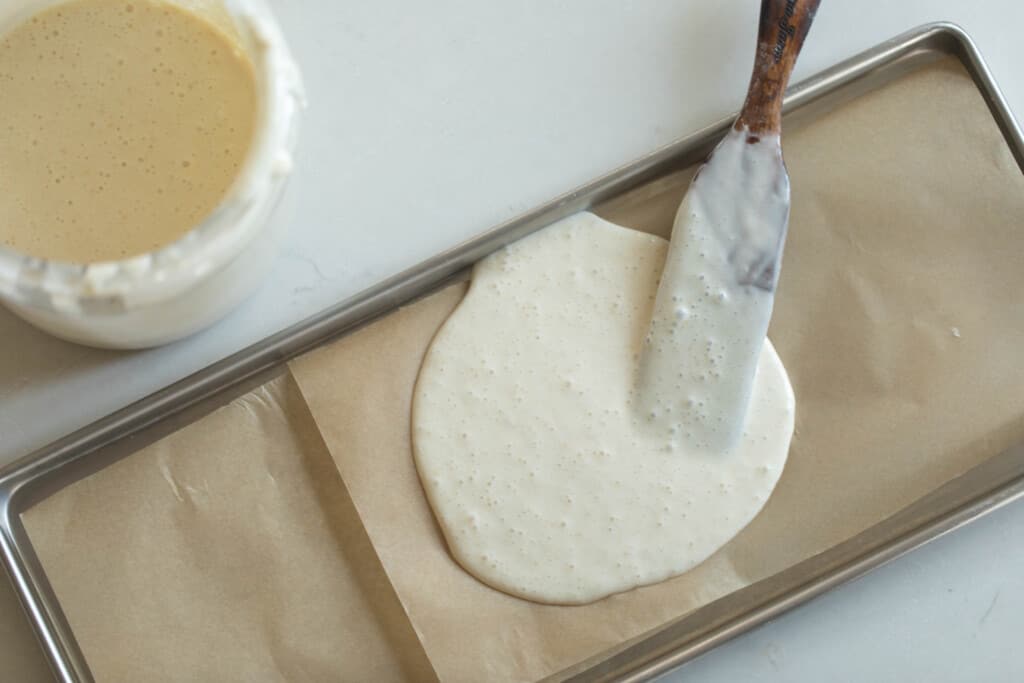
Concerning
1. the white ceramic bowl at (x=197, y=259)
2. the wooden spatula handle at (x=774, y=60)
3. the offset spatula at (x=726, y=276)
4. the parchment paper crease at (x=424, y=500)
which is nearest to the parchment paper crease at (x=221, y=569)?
the parchment paper crease at (x=424, y=500)

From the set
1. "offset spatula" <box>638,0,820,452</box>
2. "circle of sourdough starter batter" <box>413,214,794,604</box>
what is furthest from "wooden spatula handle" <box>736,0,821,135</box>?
"circle of sourdough starter batter" <box>413,214,794,604</box>

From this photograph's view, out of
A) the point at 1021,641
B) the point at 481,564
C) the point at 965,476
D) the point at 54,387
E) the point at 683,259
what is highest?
the point at 54,387

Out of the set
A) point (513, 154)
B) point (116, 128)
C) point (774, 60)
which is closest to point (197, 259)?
point (116, 128)

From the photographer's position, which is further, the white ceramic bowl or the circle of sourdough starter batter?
the circle of sourdough starter batter

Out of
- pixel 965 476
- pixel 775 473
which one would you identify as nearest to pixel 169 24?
pixel 775 473

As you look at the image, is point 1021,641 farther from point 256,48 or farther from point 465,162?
point 256,48

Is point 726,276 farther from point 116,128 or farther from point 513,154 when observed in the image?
point 116,128

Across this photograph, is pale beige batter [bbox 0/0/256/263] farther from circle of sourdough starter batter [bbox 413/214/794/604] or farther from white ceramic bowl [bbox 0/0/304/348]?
circle of sourdough starter batter [bbox 413/214/794/604]
